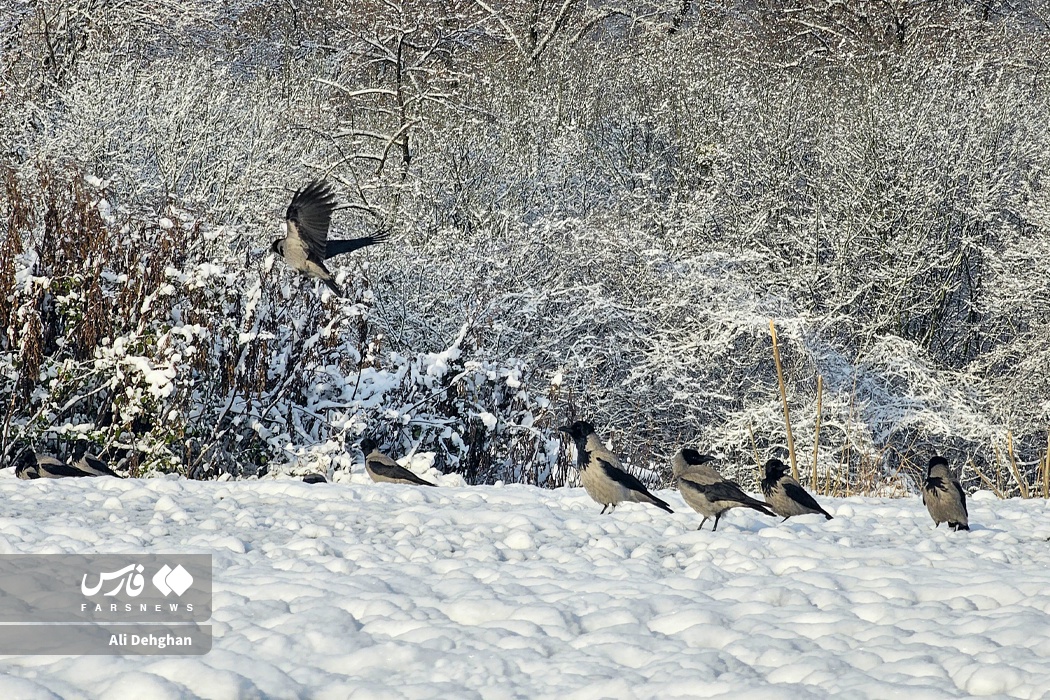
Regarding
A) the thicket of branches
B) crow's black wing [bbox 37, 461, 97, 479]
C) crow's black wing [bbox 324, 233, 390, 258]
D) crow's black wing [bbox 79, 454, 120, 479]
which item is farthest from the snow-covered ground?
the thicket of branches

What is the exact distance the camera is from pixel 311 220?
8750 millimetres

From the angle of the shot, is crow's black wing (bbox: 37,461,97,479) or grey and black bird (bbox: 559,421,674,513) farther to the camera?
crow's black wing (bbox: 37,461,97,479)

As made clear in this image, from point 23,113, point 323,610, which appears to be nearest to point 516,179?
point 23,113

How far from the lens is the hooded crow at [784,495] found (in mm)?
6590

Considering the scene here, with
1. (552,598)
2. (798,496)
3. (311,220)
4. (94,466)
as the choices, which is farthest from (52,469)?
(798,496)

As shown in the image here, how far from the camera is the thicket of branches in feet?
48.2

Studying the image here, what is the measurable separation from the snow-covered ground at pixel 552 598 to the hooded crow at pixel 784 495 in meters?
0.10

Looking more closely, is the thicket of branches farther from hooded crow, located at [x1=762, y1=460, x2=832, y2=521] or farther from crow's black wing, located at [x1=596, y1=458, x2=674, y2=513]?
hooded crow, located at [x1=762, y1=460, x2=832, y2=521]

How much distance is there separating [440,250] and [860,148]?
870 centimetres

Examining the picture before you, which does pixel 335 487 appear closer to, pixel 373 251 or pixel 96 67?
pixel 373 251

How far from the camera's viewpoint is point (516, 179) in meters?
21.7

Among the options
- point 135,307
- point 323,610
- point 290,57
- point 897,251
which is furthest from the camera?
point 290,57

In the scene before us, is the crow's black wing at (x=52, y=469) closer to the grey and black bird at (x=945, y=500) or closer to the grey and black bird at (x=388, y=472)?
the grey and black bird at (x=388, y=472)

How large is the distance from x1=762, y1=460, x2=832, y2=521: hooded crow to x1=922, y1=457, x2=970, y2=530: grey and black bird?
1.89 ft
